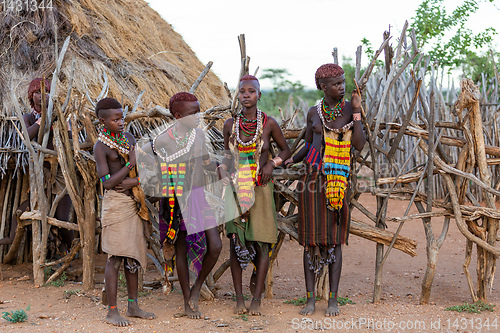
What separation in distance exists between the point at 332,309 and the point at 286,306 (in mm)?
431

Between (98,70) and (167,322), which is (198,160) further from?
(98,70)

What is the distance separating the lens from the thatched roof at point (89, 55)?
5.18 meters

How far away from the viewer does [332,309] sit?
340 centimetres

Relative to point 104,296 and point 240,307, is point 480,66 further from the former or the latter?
point 104,296

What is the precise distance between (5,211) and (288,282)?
314cm

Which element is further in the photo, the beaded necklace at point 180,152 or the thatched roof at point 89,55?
the thatched roof at point 89,55

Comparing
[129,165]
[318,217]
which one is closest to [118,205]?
[129,165]

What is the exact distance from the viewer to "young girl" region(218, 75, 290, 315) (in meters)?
3.44

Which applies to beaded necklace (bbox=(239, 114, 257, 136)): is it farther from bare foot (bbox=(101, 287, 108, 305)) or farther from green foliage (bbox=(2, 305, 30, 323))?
green foliage (bbox=(2, 305, 30, 323))

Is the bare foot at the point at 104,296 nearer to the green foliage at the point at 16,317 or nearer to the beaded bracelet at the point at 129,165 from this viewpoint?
the green foliage at the point at 16,317

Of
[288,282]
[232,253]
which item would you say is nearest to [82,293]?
[232,253]

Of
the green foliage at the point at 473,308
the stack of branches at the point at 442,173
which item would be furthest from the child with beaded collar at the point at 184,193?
the green foliage at the point at 473,308

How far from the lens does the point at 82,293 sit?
13.2 feet

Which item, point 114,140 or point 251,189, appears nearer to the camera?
point 114,140
